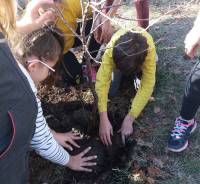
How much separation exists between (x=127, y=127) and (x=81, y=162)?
46 centimetres

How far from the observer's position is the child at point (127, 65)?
255cm

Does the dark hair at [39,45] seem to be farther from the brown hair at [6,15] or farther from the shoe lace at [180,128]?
the shoe lace at [180,128]

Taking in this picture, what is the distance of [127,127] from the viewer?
2.78m

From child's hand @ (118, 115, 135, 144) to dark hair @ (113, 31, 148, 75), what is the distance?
40 cm

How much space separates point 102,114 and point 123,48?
54cm

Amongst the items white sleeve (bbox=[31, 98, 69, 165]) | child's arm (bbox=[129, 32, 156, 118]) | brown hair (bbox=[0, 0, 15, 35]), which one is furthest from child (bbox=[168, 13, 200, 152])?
brown hair (bbox=[0, 0, 15, 35])

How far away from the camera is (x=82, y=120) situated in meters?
2.88

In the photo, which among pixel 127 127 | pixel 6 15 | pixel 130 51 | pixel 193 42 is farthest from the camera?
pixel 127 127

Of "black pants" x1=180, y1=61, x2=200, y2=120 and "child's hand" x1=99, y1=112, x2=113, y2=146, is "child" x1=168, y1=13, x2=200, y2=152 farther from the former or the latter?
"child's hand" x1=99, y1=112, x2=113, y2=146

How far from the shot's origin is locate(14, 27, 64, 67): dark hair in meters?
2.17

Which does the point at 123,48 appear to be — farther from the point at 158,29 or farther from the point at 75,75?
the point at 158,29

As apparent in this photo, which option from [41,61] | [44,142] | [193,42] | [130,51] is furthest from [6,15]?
[193,42]

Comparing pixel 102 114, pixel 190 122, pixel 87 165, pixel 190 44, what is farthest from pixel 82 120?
pixel 190 44

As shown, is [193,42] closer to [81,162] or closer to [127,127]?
[127,127]
